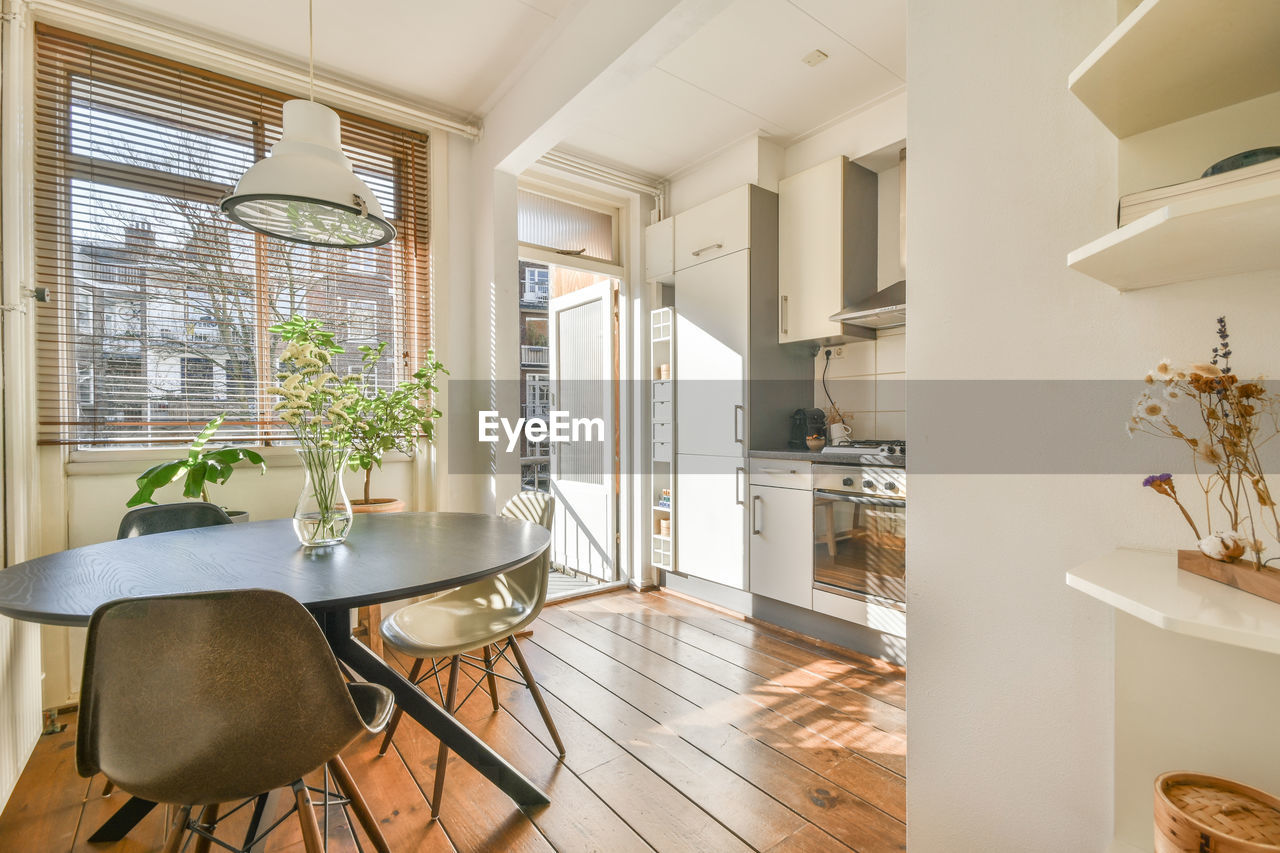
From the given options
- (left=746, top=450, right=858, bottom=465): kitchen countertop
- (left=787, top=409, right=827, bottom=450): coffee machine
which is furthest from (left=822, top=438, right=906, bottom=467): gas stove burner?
(left=787, top=409, right=827, bottom=450): coffee machine

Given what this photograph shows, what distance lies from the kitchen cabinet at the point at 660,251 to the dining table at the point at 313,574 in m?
2.35

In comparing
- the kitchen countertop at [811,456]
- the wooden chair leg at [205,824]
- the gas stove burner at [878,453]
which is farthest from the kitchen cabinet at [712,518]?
the wooden chair leg at [205,824]

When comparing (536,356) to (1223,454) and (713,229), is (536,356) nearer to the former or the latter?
(713,229)

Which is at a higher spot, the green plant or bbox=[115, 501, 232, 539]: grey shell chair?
the green plant

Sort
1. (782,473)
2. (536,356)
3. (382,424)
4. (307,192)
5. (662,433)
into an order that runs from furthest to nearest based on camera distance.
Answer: (536,356)
(662,433)
(782,473)
(382,424)
(307,192)

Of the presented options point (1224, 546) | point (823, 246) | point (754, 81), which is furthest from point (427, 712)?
point (754, 81)

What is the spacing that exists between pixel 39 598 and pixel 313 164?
1.22 m

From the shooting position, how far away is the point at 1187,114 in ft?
2.93

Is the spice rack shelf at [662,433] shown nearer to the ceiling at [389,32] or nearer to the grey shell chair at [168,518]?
the ceiling at [389,32]

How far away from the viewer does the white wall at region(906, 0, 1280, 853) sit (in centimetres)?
94

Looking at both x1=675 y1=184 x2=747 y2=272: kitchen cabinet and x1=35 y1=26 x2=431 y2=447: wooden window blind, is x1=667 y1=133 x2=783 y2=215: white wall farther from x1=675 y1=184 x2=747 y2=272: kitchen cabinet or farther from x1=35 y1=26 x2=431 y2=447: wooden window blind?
x1=35 y1=26 x2=431 y2=447: wooden window blind

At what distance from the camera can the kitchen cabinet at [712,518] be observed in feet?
10.9

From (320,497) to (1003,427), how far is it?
1762 mm

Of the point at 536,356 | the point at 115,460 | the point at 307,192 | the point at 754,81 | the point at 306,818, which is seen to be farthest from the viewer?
the point at 536,356
